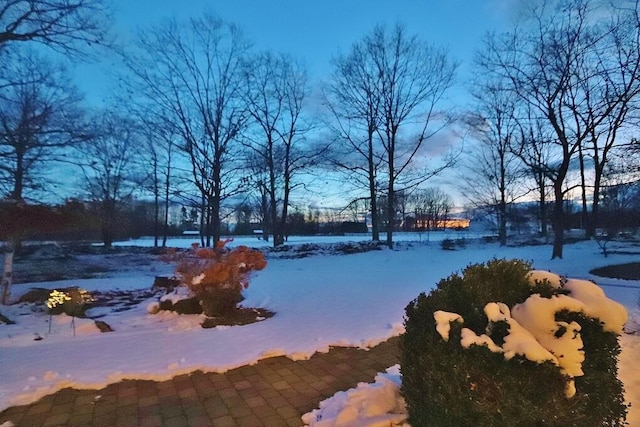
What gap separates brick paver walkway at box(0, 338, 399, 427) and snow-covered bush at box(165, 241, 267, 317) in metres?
2.36

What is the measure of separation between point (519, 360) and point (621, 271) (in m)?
11.6

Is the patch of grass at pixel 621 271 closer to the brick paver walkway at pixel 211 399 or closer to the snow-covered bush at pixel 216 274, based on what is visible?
the brick paver walkway at pixel 211 399

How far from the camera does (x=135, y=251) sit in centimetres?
1988

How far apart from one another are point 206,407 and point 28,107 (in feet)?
33.8

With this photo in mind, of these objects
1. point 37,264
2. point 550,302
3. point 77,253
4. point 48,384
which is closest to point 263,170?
point 77,253

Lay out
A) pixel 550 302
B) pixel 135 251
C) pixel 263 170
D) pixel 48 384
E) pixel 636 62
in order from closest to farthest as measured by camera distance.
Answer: pixel 550 302 < pixel 48 384 < pixel 636 62 < pixel 135 251 < pixel 263 170

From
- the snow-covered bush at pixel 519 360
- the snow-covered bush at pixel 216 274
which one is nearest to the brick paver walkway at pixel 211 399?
the snow-covered bush at pixel 519 360

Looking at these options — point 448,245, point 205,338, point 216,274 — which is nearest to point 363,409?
point 205,338

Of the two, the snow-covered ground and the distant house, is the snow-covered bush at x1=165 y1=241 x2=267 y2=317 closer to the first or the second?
the snow-covered ground

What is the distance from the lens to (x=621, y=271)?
10.7 metres

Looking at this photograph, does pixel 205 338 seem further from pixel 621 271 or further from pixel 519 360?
pixel 621 271

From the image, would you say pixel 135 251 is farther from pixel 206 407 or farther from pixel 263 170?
pixel 206 407

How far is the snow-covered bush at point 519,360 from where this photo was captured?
189 cm

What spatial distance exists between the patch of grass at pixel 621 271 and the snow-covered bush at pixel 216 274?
921 cm
